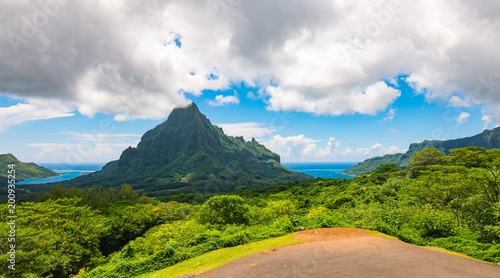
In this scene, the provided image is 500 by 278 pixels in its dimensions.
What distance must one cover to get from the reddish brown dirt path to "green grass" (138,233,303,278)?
79 cm

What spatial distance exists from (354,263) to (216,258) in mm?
7428

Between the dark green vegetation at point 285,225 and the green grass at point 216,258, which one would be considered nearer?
the green grass at point 216,258

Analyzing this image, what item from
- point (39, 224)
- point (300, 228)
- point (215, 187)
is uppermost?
point (300, 228)

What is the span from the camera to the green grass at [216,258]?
11.2m

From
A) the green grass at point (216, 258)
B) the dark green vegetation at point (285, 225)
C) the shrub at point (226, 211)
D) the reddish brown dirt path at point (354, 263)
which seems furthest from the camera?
the shrub at point (226, 211)

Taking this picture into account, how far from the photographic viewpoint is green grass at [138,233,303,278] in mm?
11219

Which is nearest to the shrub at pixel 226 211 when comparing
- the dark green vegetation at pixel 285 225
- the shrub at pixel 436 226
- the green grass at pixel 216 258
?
the dark green vegetation at pixel 285 225

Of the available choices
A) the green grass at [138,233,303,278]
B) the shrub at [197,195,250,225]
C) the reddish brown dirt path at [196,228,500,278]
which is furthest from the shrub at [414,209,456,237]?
the shrub at [197,195,250,225]

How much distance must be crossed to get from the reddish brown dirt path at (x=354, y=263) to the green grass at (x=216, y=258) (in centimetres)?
79

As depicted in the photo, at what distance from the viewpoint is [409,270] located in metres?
9.16

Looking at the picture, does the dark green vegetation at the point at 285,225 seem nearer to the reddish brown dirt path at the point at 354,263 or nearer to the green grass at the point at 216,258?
the green grass at the point at 216,258

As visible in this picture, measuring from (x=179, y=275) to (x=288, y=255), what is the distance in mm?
5774

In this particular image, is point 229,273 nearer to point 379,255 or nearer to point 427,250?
point 379,255

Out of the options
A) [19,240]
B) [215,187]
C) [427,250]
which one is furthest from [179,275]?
[215,187]
